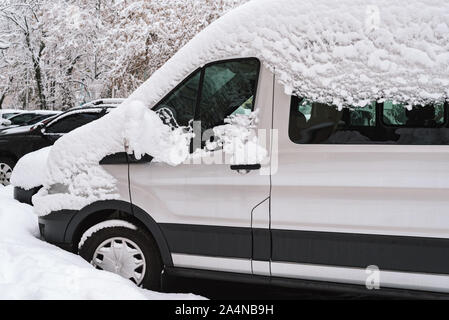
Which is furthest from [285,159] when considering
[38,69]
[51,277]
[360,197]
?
[38,69]

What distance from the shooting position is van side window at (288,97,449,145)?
9.51 feet

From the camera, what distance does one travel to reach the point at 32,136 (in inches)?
323

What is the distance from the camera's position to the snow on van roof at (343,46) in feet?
9.50

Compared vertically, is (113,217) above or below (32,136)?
below

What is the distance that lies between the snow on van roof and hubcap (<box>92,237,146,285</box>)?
4.14 ft

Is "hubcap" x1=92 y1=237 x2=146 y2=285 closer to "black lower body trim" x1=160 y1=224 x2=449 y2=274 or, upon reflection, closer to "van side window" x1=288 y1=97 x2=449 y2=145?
"black lower body trim" x1=160 y1=224 x2=449 y2=274

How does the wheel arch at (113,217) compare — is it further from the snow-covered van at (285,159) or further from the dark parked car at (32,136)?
the dark parked car at (32,136)

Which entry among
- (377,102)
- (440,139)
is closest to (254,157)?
(377,102)

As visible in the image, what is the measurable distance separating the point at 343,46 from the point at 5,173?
671 cm

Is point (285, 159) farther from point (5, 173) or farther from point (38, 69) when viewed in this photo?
point (38, 69)

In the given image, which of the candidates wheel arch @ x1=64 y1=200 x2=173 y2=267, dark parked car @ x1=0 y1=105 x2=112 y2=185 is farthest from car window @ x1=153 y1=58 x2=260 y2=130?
dark parked car @ x1=0 y1=105 x2=112 y2=185

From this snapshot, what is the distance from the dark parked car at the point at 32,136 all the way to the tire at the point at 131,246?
509 cm

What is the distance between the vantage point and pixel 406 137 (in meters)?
2.93

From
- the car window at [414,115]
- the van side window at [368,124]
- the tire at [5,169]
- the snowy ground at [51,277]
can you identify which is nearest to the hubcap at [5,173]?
the tire at [5,169]
